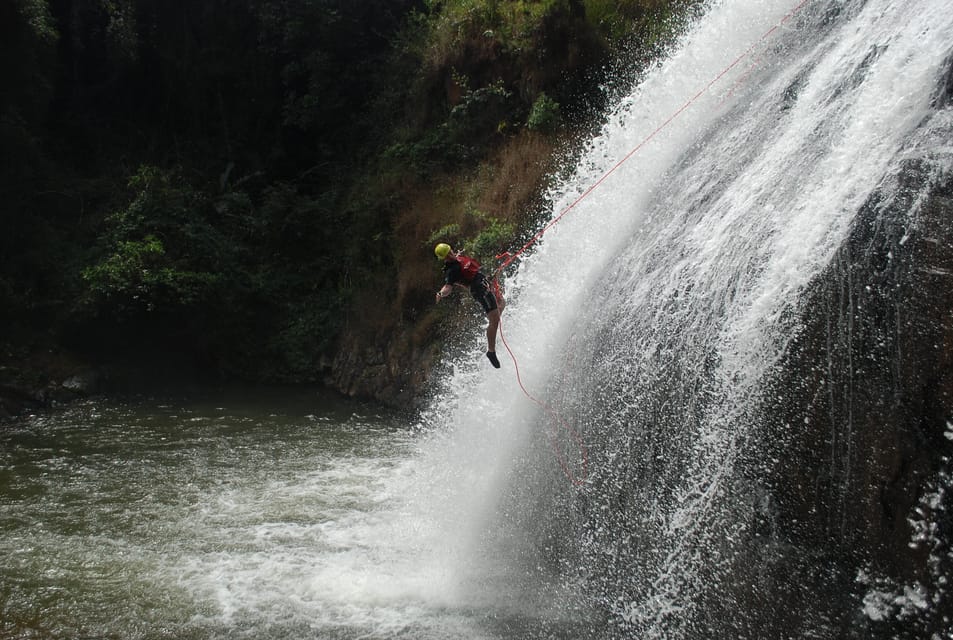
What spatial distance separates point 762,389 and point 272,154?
14389 mm

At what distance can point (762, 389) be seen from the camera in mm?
4906

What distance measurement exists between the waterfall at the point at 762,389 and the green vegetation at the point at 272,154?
4728 mm

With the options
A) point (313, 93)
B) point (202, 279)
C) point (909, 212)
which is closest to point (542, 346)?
point (909, 212)

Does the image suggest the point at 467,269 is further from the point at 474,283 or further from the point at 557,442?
the point at 557,442

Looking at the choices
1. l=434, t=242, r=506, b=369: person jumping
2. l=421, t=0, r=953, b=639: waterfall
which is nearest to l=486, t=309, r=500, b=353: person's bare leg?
l=434, t=242, r=506, b=369: person jumping

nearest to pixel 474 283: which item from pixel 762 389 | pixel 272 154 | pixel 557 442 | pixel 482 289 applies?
pixel 482 289

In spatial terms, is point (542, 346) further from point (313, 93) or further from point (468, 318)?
point (313, 93)

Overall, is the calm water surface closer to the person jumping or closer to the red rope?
the red rope

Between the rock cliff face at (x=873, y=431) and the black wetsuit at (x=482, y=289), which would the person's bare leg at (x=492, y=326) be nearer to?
the black wetsuit at (x=482, y=289)

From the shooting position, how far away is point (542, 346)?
24.9 ft

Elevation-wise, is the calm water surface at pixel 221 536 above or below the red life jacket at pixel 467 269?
below

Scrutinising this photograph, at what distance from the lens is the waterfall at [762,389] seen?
14.8ft

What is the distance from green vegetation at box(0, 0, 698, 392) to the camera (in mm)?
12578

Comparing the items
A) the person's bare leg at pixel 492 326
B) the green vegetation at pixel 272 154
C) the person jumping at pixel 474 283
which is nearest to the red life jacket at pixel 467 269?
the person jumping at pixel 474 283
